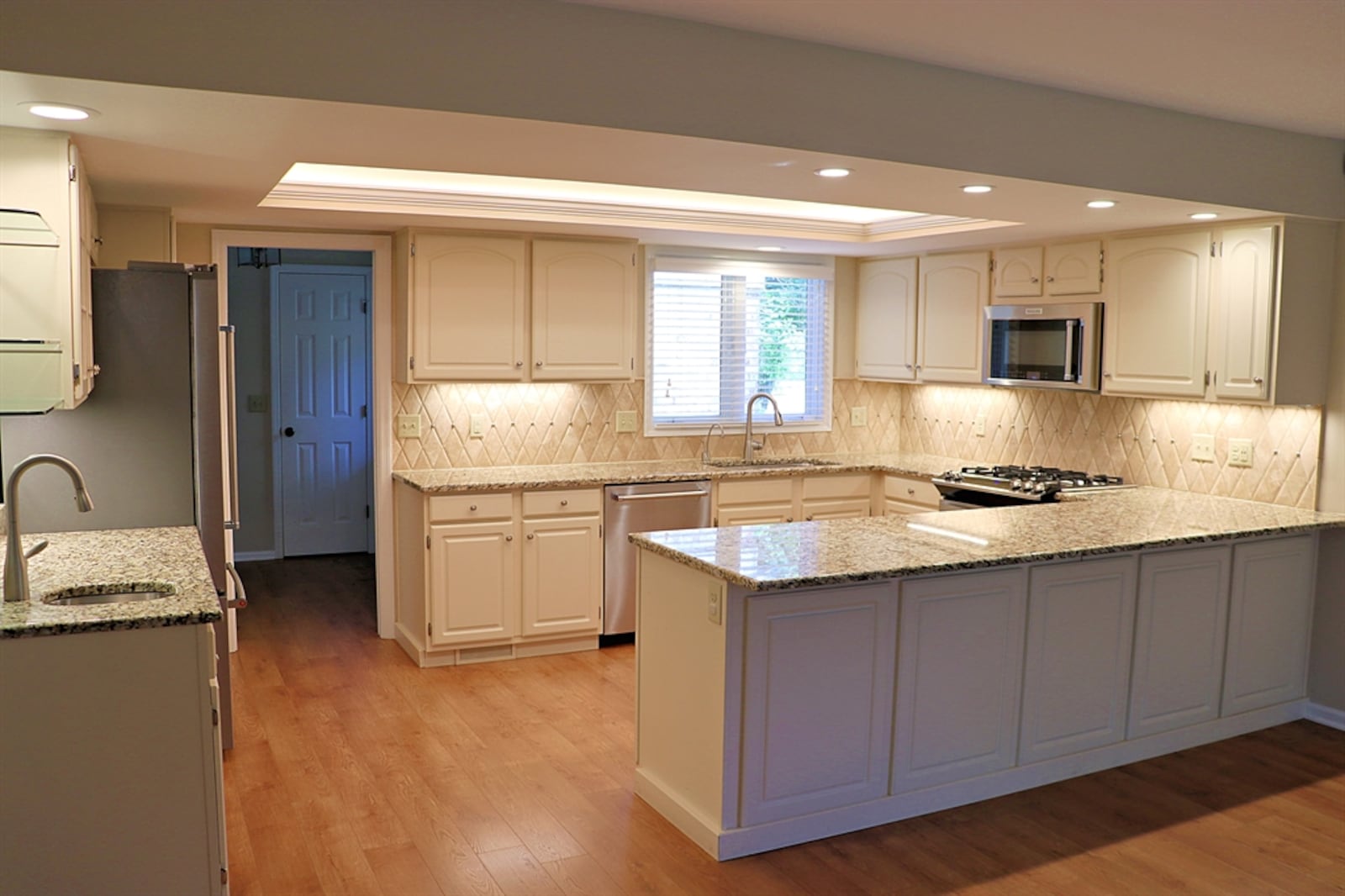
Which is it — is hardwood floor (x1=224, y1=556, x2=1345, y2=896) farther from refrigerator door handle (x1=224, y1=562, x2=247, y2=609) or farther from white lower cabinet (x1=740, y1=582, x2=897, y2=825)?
refrigerator door handle (x1=224, y1=562, x2=247, y2=609)

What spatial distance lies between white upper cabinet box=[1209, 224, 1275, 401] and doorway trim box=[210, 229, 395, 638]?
387 centimetres

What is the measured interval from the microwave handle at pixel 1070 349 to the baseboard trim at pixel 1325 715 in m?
1.74

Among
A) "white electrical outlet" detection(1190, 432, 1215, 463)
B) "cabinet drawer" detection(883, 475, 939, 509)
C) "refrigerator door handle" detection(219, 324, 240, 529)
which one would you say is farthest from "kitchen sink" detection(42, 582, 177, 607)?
"white electrical outlet" detection(1190, 432, 1215, 463)

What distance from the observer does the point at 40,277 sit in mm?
2760

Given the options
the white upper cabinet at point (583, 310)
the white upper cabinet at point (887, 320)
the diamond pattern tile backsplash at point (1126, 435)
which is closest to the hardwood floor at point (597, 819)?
the diamond pattern tile backsplash at point (1126, 435)

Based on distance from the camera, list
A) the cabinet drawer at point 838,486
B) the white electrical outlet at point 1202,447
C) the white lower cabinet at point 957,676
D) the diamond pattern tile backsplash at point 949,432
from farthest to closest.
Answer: the cabinet drawer at point 838,486 < the white electrical outlet at point 1202,447 < the diamond pattern tile backsplash at point 949,432 < the white lower cabinet at point 957,676

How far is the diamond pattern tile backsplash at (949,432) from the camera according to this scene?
4.65m

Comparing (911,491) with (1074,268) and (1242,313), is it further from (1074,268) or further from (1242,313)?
(1242,313)

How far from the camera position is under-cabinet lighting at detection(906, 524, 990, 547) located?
11.9ft

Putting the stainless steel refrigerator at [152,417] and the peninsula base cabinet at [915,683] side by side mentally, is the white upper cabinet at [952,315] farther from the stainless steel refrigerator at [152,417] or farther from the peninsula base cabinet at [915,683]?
the stainless steel refrigerator at [152,417]

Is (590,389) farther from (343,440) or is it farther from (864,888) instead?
(864,888)

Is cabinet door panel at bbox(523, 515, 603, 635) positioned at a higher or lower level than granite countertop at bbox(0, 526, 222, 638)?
lower

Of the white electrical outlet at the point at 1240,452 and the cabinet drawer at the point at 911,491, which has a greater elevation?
the white electrical outlet at the point at 1240,452

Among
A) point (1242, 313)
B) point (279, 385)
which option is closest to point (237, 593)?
point (279, 385)
